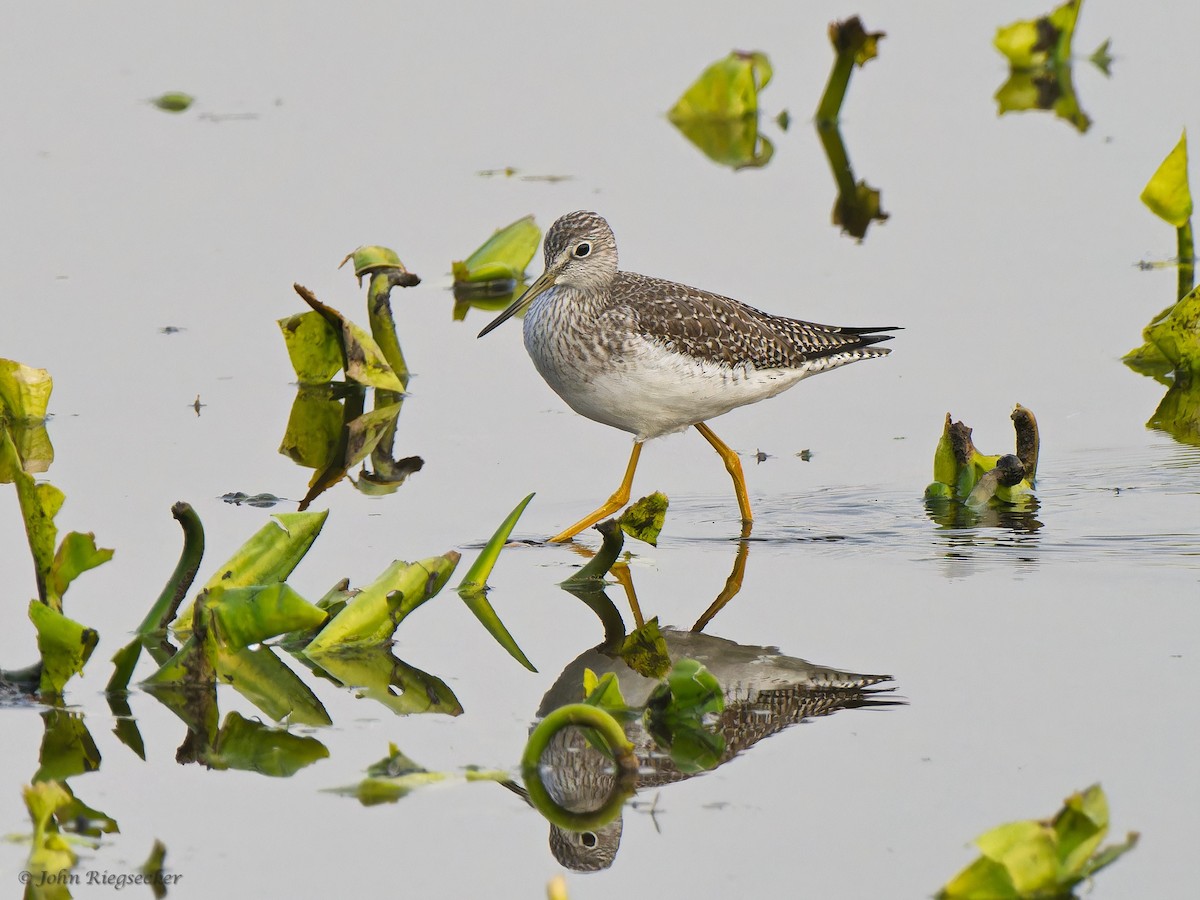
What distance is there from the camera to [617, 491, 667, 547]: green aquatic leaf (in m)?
8.45

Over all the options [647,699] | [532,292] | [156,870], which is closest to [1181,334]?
[532,292]

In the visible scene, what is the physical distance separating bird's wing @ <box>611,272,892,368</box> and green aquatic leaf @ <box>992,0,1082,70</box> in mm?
10970

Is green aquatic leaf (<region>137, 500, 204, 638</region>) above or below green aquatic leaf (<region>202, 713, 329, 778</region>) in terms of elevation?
above

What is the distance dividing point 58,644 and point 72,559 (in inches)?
14.2

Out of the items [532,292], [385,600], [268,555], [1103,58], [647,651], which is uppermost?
[1103,58]

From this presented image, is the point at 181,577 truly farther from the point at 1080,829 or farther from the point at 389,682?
the point at 1080,829

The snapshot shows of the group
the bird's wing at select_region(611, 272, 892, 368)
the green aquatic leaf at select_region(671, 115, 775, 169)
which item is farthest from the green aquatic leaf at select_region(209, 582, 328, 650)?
the green aquatic leaf at select_region(671, 115, 775, 169)

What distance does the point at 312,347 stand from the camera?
12.3 m

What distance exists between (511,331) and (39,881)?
8.57 m

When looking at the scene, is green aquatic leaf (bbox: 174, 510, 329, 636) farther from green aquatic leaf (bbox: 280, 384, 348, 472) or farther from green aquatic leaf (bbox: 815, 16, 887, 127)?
green aquatic leaf (bbox: 815, 16, 887, 127)

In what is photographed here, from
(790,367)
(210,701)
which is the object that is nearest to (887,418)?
(790,367)

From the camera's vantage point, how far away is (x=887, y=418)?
40.0 ft

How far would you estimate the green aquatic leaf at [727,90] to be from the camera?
62.0ft

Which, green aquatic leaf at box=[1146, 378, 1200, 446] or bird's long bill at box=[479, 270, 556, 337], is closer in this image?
bird's long bill at box=[479, 270, 556, 337]
